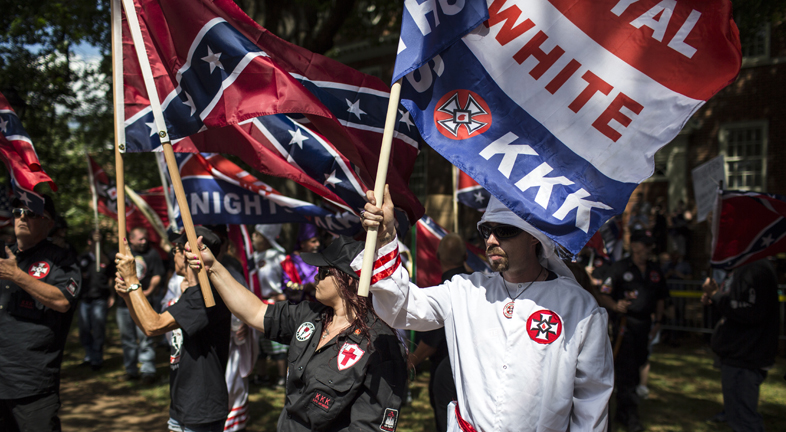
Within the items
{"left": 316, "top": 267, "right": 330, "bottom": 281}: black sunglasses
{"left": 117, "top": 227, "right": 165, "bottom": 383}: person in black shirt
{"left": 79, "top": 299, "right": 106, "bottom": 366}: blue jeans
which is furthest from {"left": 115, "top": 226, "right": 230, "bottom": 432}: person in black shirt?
{"left": 79, "top": 299, "right": 106, "bottom": 366}: blue jeans

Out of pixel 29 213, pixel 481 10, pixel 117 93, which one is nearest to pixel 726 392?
pixel 481 10

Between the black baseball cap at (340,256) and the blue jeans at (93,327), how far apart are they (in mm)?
7096

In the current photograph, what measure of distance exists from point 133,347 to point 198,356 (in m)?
4.94

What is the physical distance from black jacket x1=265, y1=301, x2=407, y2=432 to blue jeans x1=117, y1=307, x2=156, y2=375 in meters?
5.74

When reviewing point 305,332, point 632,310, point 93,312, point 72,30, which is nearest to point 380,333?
point 305,332

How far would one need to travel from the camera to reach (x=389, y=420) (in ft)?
9.02

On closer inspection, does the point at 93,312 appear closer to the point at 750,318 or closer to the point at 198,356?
the point at 198,356

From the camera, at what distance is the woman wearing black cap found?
9.01 feet

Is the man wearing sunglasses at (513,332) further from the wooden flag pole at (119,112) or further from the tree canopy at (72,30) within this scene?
the tree canopy at (72,30)

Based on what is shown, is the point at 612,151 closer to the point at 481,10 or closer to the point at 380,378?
the point at 481,10

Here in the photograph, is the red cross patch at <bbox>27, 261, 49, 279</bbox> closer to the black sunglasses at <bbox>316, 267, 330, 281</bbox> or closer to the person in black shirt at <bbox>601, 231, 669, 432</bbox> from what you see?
the black sunglasses at <bbox>316, 267, 330, 281</bbox>

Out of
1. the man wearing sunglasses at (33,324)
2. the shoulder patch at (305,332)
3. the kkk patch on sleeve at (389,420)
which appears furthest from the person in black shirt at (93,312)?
the kkk patch on sleeve at (389,420)

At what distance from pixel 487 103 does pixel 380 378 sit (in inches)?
59.4

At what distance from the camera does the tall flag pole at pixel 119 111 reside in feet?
10.1
